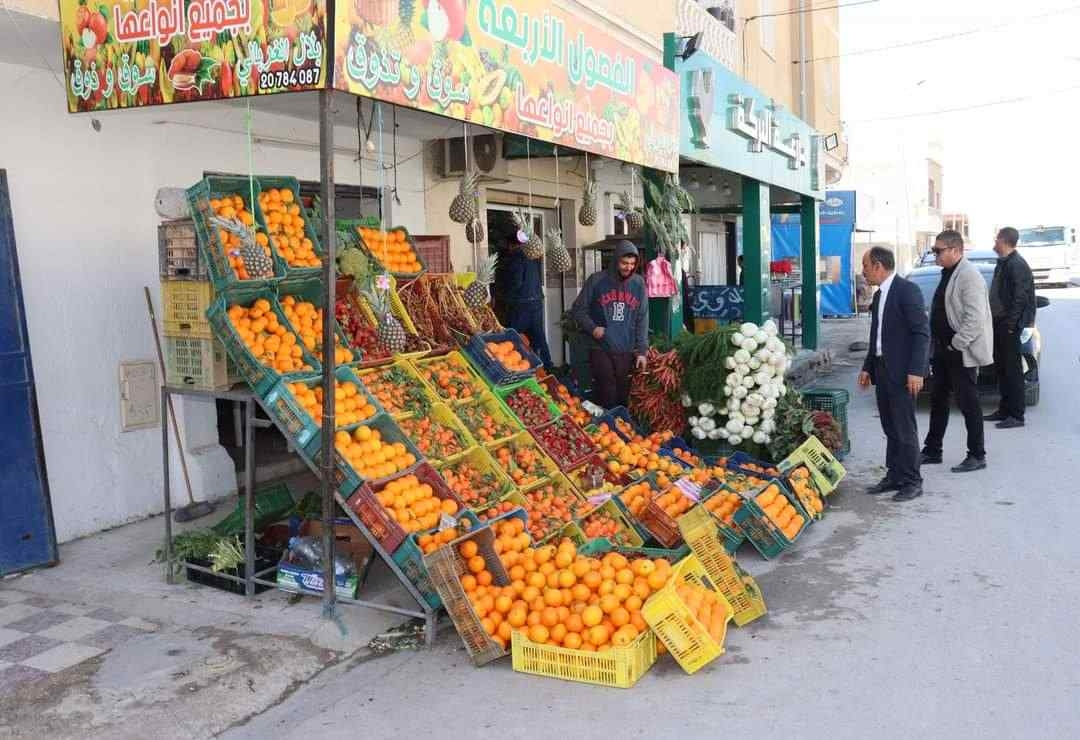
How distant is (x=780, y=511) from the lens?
20.5 ft

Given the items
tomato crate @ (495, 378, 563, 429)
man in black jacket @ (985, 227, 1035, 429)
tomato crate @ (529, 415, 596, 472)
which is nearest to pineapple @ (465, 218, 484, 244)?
tomato crate @ (495, 378, 563, 429)

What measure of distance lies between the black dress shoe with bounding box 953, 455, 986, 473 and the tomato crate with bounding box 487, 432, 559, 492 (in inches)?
163

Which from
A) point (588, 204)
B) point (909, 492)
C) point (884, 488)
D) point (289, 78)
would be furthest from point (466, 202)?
point (909, 492)

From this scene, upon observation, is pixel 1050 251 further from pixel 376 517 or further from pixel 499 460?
pixel 376 517

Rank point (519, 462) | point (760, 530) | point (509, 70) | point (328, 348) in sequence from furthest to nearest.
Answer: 1. point (519, 462)
2. point (760, 530)
3. point (509, 70)
4. point (328, 348)

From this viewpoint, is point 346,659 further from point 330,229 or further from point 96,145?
point 96,145

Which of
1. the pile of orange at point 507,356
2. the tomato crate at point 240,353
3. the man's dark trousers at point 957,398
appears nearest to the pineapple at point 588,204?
the pile of orange at point 507,356

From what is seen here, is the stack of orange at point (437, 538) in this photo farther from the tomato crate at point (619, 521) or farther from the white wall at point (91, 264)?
the white wall at point (91, 264)

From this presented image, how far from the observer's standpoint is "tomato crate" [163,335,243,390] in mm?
5398

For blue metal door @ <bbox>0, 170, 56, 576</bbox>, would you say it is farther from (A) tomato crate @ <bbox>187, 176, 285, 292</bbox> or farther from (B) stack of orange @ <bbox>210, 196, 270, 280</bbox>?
(B) stack of orange @ <bbox>210, 196, 270, 280</bbox>

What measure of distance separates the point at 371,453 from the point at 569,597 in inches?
57.2

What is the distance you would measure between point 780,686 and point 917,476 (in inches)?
154

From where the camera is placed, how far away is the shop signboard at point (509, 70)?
4438 mm

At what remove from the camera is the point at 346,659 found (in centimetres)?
461
